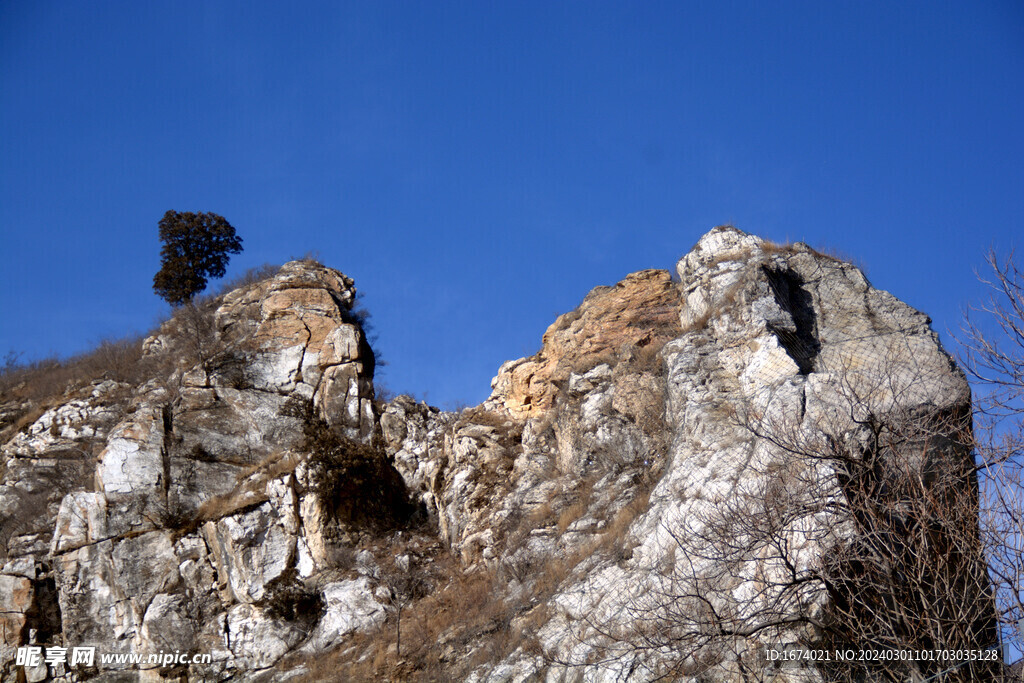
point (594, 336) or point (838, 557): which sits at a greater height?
point (594, 336)

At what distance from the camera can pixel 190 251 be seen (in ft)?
125

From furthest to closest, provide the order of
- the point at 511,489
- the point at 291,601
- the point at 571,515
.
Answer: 1. the point at 511,489
2. the point at 291,601
3. the point at 571,515

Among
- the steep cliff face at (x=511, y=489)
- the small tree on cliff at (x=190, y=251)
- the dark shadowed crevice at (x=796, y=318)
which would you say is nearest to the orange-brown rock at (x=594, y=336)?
the steep cliff face at (x=511, y=489)

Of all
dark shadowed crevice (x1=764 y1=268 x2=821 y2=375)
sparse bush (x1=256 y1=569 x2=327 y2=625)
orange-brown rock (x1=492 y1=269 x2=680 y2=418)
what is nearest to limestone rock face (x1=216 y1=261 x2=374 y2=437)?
orange-brown rock (x1=492 y1=269 x2=680 y2=418)

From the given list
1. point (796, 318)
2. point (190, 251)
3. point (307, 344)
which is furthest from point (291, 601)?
point (190, 251)

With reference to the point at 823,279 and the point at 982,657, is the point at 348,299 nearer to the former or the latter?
the point at 823,279

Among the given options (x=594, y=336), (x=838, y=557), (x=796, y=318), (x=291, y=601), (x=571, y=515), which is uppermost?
(x=594, y=336)

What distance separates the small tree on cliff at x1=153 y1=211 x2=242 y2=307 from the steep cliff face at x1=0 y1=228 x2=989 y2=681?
7.75 m

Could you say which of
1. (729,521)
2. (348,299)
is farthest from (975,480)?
(348,299)

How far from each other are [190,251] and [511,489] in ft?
75.7

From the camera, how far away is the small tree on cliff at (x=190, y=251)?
3706 centimetres

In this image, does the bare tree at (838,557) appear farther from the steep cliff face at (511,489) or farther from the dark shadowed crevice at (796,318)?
the dark shadowed crevice at (796,318)

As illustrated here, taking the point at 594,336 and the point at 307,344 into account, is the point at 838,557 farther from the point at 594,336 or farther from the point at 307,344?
the point at 307,344

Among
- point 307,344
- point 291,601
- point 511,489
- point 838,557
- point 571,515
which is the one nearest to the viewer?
point 838,557
